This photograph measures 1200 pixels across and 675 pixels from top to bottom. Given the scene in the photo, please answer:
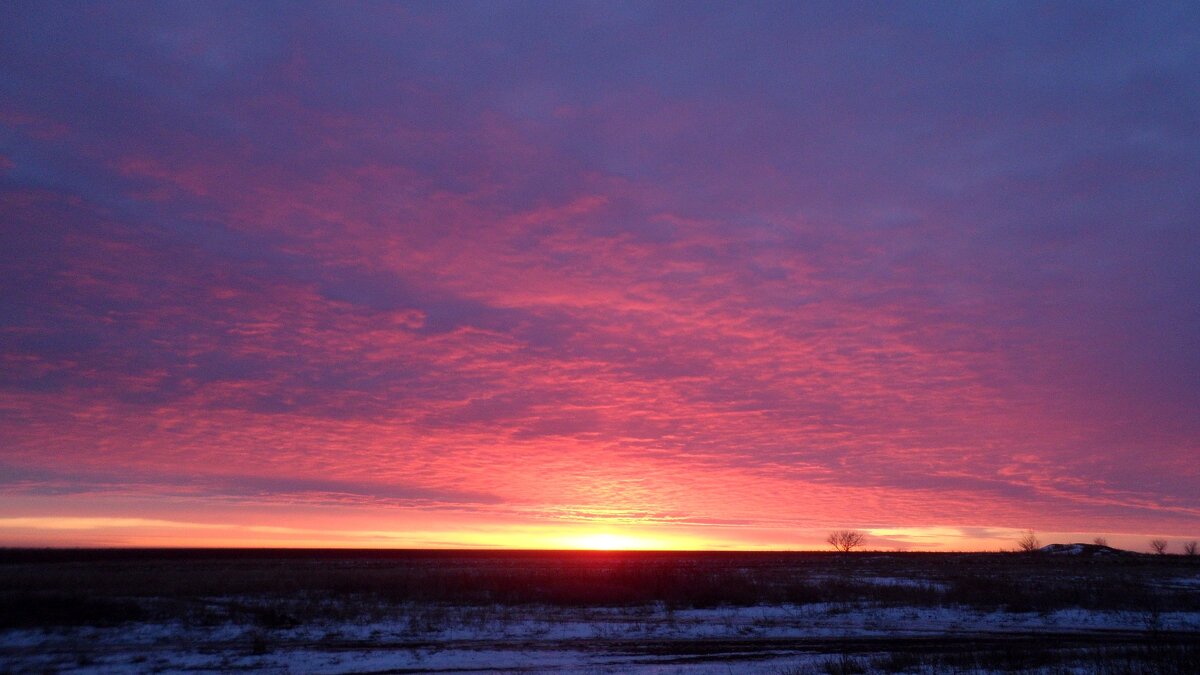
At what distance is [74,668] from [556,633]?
49.9 ft

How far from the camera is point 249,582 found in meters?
45.8

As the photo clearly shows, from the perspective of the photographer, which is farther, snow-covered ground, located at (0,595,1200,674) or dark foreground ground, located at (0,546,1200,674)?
snow-covered ground, located at (0,595,1200,674)

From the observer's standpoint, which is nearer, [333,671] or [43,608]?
[333,671]

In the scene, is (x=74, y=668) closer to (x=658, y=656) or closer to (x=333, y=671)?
(x=333, y=671)

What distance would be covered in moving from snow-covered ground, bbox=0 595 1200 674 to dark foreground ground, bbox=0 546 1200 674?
0.34 feet

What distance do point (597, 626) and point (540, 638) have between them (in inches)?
158

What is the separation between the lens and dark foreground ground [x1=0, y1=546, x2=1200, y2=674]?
69.4 feet

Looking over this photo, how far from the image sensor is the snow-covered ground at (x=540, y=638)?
21.4 m

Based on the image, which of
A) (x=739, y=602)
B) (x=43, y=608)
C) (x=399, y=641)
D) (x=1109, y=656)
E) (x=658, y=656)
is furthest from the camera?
(x=739, y=602)

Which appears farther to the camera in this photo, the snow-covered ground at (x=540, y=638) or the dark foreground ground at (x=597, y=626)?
the snow-covered ground at (x=540, y=638)

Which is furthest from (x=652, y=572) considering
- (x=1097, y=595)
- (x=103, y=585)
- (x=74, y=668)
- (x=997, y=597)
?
(x=74, y=668)

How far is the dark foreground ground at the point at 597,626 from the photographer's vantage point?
69.4 feet

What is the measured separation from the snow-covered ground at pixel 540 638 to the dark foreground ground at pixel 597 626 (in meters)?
0.10

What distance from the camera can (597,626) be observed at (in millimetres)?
30625
